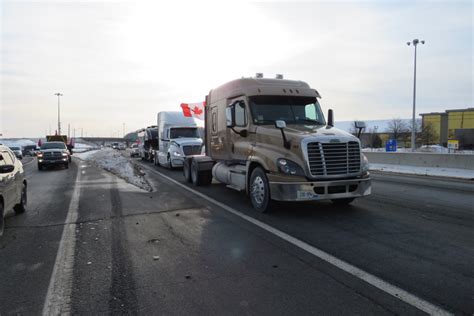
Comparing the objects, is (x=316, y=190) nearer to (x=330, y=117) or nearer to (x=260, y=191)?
(x=260, y=191)

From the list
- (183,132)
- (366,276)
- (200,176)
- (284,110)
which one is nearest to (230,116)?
(284,110)

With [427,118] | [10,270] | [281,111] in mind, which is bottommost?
[10,270]

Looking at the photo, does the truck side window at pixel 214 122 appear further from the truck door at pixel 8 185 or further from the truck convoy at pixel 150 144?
the truck convoy at pixel 150 144

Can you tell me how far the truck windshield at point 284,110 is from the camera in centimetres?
877

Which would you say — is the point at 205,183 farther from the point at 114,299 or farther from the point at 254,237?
the point at 114,299

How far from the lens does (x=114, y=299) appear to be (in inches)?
151

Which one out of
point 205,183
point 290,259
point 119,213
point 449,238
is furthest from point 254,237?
point 205,183

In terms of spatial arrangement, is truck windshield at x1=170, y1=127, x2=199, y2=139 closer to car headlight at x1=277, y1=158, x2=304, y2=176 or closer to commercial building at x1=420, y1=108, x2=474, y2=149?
car headlight at x1=277, y1=158, x2=304, y2=176

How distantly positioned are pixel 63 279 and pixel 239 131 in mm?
5722

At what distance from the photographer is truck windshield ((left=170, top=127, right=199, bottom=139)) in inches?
846

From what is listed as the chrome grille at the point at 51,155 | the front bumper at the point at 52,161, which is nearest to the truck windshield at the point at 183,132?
the front bumper at the point at 52,161

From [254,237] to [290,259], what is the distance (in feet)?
3.96

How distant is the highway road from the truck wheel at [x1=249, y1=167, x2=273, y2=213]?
0.34 metres

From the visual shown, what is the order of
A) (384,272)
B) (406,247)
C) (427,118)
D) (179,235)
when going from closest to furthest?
(384,272) → (406,247) → (179,235) → (427,118)
